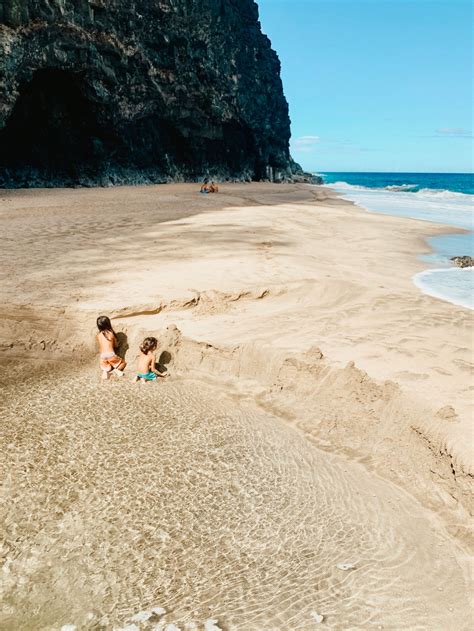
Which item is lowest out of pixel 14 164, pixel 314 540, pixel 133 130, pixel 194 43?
pixel 314 540

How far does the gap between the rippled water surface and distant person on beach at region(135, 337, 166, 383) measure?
73 centimetres

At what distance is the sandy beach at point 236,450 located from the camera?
9.16 ft

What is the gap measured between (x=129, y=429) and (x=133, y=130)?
2836cm

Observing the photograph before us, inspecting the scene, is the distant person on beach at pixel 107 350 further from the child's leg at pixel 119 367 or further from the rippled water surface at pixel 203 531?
the rippled water surface at pixel 203 531

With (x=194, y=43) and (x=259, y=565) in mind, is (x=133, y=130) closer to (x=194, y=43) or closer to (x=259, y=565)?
(x=194, y=43)

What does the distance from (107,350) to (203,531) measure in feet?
9.77

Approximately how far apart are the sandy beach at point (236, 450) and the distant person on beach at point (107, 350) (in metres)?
A: 0.17

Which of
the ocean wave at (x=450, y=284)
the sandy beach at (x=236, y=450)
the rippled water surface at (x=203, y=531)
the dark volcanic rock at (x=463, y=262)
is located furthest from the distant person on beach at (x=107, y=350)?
the dark volcanic rock at (x=463, y=262)

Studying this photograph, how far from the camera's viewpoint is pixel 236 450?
163 inches

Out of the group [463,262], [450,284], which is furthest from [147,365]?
[463,262]

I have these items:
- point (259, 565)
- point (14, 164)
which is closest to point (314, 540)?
point (259, 565)

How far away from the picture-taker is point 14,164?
22688mm

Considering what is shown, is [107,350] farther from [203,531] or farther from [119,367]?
[203,531]

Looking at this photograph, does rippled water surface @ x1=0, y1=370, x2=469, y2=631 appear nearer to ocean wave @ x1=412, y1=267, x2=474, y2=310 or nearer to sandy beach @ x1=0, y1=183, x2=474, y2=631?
sandy beach @ x1=0, y1=183, x2=474, y2=631
